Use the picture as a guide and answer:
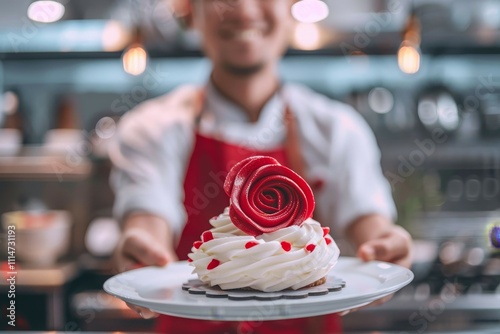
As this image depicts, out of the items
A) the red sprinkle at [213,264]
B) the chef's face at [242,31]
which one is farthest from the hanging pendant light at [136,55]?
the red sprinkle at [213,264]

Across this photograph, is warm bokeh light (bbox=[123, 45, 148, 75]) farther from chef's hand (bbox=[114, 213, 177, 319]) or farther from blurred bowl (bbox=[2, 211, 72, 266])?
chef's hand (bbox=[114, 213, 177, 319])

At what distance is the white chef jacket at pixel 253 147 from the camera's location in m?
1.33

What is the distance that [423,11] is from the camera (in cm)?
216

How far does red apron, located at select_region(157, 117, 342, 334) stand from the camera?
1.20 m

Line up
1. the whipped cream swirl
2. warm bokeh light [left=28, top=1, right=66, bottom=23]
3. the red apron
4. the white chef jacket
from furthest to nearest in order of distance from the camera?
warm bokeh light [left=28, top=1, right=66, bottom=23] → the white chef jacket → the red apron → the whipped cream swirl

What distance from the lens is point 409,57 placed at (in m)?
2.11

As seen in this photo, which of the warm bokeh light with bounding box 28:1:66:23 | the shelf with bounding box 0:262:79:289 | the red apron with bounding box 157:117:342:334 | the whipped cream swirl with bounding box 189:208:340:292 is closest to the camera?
the whipped cream swirl with bounding box 189:208:340:292

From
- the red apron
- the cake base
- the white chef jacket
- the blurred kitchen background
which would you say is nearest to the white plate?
the cake base

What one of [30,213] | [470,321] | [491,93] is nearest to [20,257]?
[30,213]

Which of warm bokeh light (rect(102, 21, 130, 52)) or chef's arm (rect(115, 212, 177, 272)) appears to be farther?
warm bokeh light (rect(102, 21, 130, 52))

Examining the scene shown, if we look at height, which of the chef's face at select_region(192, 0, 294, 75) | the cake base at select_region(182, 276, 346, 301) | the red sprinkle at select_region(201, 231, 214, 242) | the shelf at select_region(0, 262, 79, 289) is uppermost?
the chef's face at select_region(192, 0, 294, 75)

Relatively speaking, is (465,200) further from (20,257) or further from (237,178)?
(237,178)

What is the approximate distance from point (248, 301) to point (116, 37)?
1668mm

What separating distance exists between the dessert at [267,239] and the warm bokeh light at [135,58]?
4.59 feet
